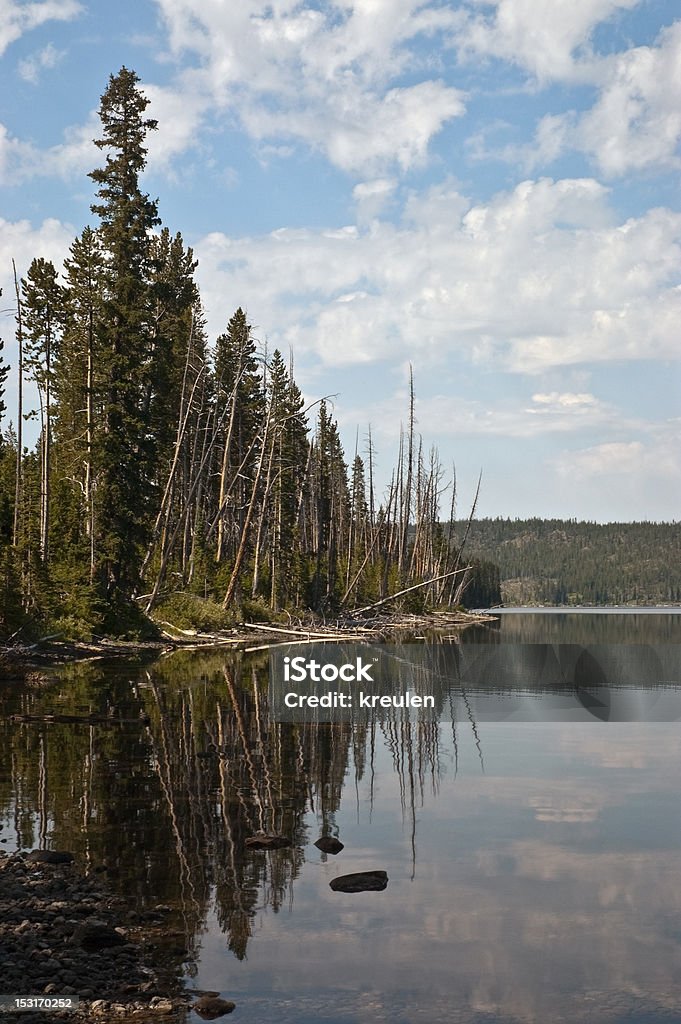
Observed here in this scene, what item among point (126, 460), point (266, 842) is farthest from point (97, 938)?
point (126, 460)

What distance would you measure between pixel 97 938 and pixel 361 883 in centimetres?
292

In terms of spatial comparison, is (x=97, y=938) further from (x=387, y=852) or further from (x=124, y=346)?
(x=124, y=346)

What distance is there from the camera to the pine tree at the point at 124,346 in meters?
38.8

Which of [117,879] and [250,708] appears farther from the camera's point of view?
[250,708]

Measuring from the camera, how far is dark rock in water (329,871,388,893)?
32.7 ft

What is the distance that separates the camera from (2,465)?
51594 mm

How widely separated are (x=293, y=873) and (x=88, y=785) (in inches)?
193

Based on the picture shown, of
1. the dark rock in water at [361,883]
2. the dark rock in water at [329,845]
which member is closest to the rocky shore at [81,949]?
the dark rock in water at [361,883]

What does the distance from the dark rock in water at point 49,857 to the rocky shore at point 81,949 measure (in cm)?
17

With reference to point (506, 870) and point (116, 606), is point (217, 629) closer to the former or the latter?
point (116, 606)

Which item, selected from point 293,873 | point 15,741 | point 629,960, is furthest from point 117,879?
point 15,741

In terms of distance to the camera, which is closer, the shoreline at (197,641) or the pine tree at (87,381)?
the shoreline at (197,641)

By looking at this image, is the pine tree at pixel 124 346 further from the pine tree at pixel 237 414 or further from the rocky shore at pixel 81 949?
the rocky shore at pixel 81 949

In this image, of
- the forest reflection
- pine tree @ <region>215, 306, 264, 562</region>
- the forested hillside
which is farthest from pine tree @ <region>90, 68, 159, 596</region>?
pine tree @ <region>215, 306, 264, 562</region>
